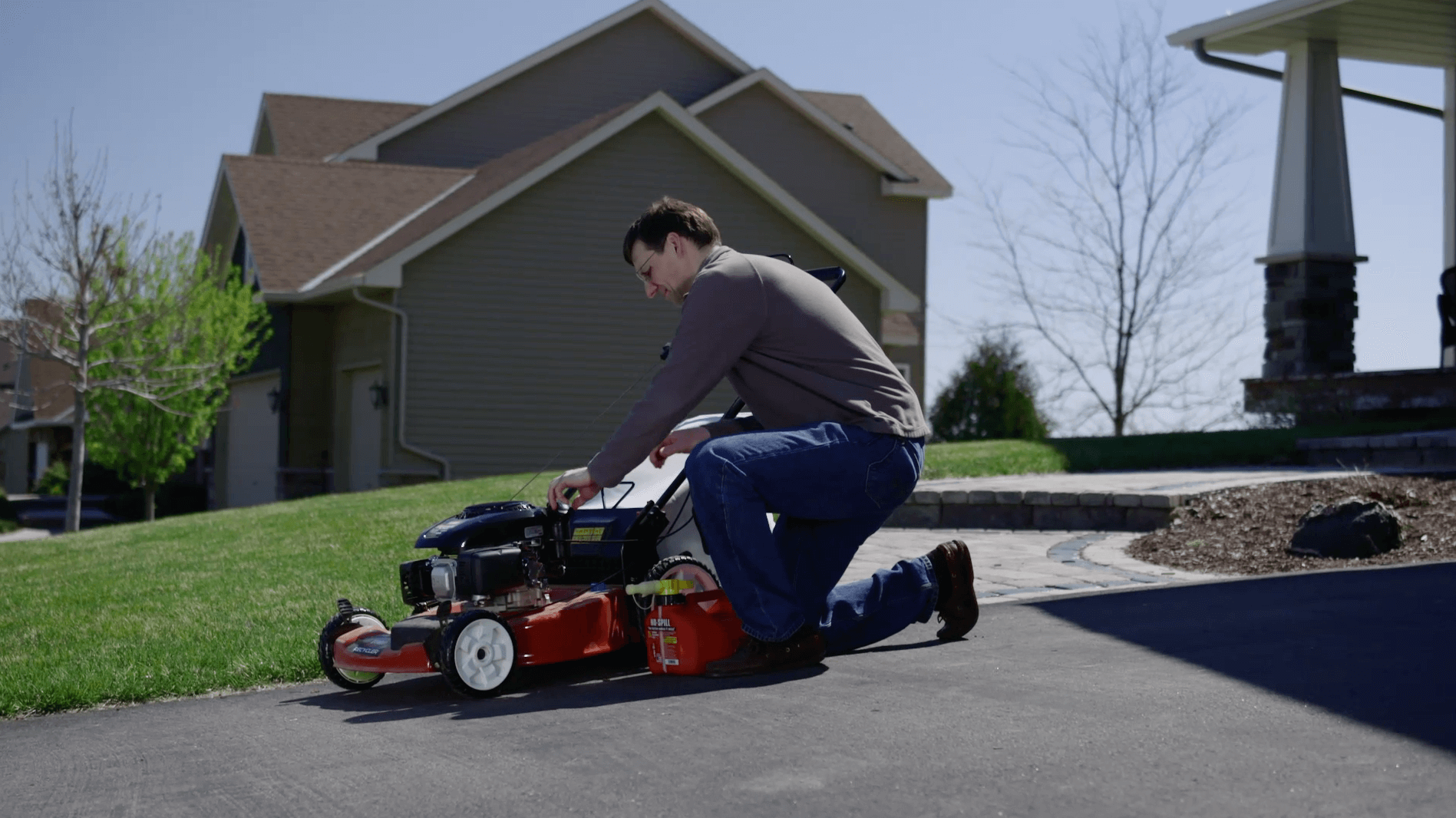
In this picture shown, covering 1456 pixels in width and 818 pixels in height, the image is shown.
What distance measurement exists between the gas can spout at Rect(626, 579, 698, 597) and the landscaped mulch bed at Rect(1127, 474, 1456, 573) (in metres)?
3.67

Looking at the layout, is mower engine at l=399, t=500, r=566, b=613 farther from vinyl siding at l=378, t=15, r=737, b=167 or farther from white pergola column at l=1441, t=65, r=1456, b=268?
vinyl siding at l=378, t=15, r=737, b=167

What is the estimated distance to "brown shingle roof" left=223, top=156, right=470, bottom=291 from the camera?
22000mm

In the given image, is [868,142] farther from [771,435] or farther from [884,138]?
[771,435]

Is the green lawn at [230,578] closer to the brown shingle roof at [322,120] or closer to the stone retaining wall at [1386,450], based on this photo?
the stone retaining wall at [1386,450]

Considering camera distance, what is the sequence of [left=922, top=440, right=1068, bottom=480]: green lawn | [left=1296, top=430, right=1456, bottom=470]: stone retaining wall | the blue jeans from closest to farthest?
the blue jeans < [left=1296, top=430, right=1456, bottom=470]: stone retaining wall < [left=922, top=440, right=1068, bottom=480]: green lawn

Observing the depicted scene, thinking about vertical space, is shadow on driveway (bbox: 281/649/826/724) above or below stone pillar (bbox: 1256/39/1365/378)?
below

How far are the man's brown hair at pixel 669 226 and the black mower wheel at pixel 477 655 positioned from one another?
136 cm

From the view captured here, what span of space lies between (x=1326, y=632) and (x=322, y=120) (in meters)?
24.5

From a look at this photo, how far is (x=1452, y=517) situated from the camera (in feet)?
27.5

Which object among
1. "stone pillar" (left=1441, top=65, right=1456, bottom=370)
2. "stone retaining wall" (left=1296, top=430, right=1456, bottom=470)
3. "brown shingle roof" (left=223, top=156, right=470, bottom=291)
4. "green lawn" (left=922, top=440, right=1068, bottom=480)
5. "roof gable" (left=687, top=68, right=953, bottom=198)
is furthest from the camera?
"roof gable" (left=687, top=68, right=953, bottom=198)

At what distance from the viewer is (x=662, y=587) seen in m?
5.02

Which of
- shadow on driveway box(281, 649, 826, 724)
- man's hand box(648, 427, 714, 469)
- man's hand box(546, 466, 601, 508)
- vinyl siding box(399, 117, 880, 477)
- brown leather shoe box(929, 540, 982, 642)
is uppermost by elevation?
vinyl siding box(399, 117, 880, 477)

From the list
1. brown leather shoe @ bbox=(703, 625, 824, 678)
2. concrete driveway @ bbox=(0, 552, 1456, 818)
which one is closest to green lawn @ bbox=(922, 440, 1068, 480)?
concrete driveway @ bbox=(0, 552, 1456, 818)

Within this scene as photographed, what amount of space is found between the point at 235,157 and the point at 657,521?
2011 centimetres
